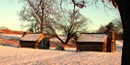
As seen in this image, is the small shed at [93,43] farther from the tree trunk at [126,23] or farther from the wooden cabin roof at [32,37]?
the tree trunk at [126,23]

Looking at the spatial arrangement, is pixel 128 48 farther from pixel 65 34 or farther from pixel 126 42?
pixel 65 34

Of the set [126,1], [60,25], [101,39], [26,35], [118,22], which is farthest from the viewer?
[118,22]

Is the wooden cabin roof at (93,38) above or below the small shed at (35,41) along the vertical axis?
above

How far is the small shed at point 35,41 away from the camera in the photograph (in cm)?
5199

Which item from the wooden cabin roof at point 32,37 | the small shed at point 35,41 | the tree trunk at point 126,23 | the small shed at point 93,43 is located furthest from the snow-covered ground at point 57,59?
the wooden cabin roof at point 32,37

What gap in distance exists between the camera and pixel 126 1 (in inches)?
368

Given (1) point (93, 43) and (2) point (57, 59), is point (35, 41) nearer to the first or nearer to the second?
(1) point (93, 43)

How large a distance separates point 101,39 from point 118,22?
7024 centimetres

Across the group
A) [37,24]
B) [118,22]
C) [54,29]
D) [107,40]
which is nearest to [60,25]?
[54,29]

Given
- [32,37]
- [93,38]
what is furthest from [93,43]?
[32,37]

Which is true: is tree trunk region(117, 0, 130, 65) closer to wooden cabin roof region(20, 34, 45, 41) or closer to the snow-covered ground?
the snow-covered ground

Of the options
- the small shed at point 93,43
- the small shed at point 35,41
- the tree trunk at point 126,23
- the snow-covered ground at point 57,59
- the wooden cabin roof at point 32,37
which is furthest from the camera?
the wooden cabin roof at point 32,37

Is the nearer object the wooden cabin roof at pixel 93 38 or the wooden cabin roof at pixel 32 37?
the wooden cabin roof at pixel 93 38

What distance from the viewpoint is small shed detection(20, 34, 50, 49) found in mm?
51994
